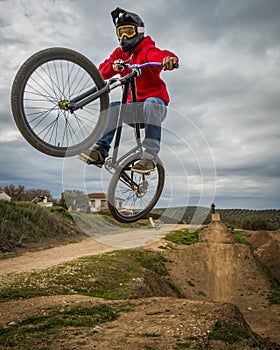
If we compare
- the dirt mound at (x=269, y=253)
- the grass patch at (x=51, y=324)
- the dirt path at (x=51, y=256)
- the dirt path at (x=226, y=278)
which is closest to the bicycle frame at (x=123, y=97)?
the grass patch at (x=51, y=324)

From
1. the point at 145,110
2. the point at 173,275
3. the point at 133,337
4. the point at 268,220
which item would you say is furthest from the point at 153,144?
the point at 268,220

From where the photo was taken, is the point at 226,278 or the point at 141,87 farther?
the point at 226,278

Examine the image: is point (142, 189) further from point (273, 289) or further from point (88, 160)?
point (273, 289)

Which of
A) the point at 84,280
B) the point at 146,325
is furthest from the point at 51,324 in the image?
the point at 84,280

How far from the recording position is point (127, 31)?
200 inches

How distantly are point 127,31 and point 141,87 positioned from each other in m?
0.91

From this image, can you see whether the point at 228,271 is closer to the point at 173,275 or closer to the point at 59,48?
the point at 173,275

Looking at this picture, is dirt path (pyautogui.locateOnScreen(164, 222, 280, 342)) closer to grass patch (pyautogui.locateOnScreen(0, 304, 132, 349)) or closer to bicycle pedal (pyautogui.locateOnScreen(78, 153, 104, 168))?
grass patch (pyautogui.locateOnScreen(0, 304, 132, 349))

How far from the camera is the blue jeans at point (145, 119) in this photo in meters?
5.55

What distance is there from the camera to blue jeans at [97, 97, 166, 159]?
5.55 metres

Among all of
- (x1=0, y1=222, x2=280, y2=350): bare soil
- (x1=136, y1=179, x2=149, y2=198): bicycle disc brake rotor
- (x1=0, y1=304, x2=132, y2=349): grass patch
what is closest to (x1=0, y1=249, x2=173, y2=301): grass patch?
(x1=0, y1=222, x2=280, y2=350): bare soil

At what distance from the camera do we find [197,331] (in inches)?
569

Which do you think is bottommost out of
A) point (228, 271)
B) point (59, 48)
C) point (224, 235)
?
point (228, 271)

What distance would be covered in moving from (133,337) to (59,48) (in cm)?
1146
